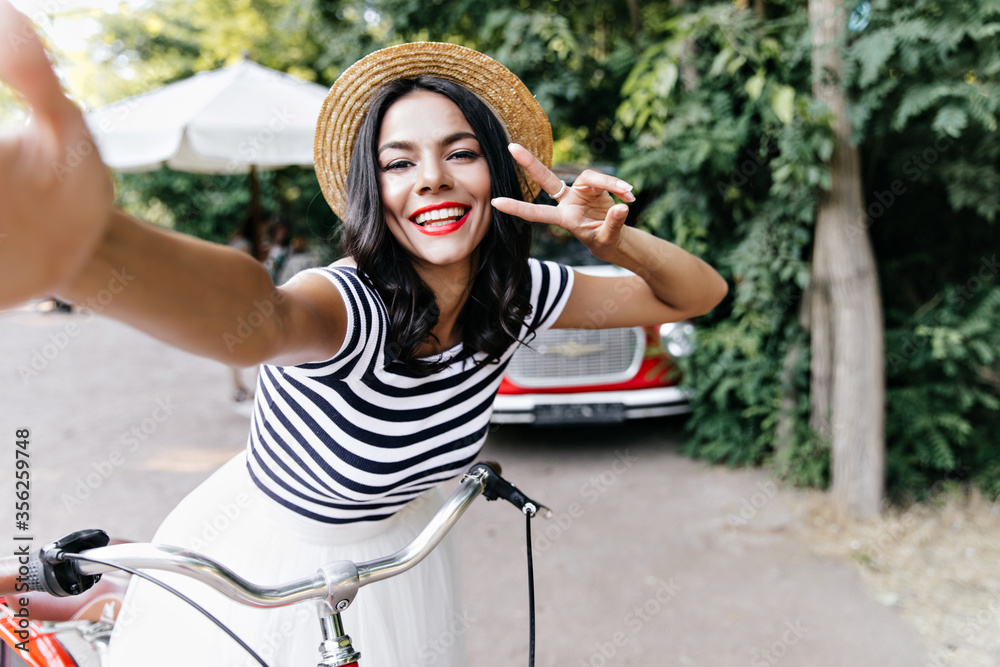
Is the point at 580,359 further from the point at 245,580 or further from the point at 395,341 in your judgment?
the point at 245,580

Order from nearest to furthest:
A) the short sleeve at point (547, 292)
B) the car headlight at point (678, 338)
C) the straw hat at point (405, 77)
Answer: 1. the straw hat at point (405, 77)
2. the short sleeve at point (547, 292)
3. the car headlight at point (678, 338)

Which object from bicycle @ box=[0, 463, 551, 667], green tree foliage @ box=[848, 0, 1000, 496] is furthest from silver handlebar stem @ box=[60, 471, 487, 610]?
green tree foliage @ box=[848, 0, 1000, 496]

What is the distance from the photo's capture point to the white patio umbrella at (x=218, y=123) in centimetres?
538

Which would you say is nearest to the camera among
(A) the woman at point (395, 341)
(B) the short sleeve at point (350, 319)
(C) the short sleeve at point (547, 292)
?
(B) the short sleeve at point (350, 319)

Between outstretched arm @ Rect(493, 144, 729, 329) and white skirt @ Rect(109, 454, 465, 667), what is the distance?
677 mm

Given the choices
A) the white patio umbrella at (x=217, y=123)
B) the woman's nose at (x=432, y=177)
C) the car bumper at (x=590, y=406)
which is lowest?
the car bumper at (x=590, y=406)

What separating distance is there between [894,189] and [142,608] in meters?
Answer: 4.40

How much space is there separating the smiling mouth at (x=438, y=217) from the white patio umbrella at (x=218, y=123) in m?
4.25

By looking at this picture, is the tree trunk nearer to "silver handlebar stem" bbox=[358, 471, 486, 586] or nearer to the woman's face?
the woman's face

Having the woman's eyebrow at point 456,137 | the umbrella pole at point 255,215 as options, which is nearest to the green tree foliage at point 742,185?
the woman's eyebrow at point 456,137

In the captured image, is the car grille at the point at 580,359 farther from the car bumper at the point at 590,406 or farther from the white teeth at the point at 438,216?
the white teeth at the point at 438,216

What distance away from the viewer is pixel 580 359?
5004mm

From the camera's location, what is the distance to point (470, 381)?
1.48 metres

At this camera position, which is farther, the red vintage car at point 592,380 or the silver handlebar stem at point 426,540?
the red vintage car at point 592,380
